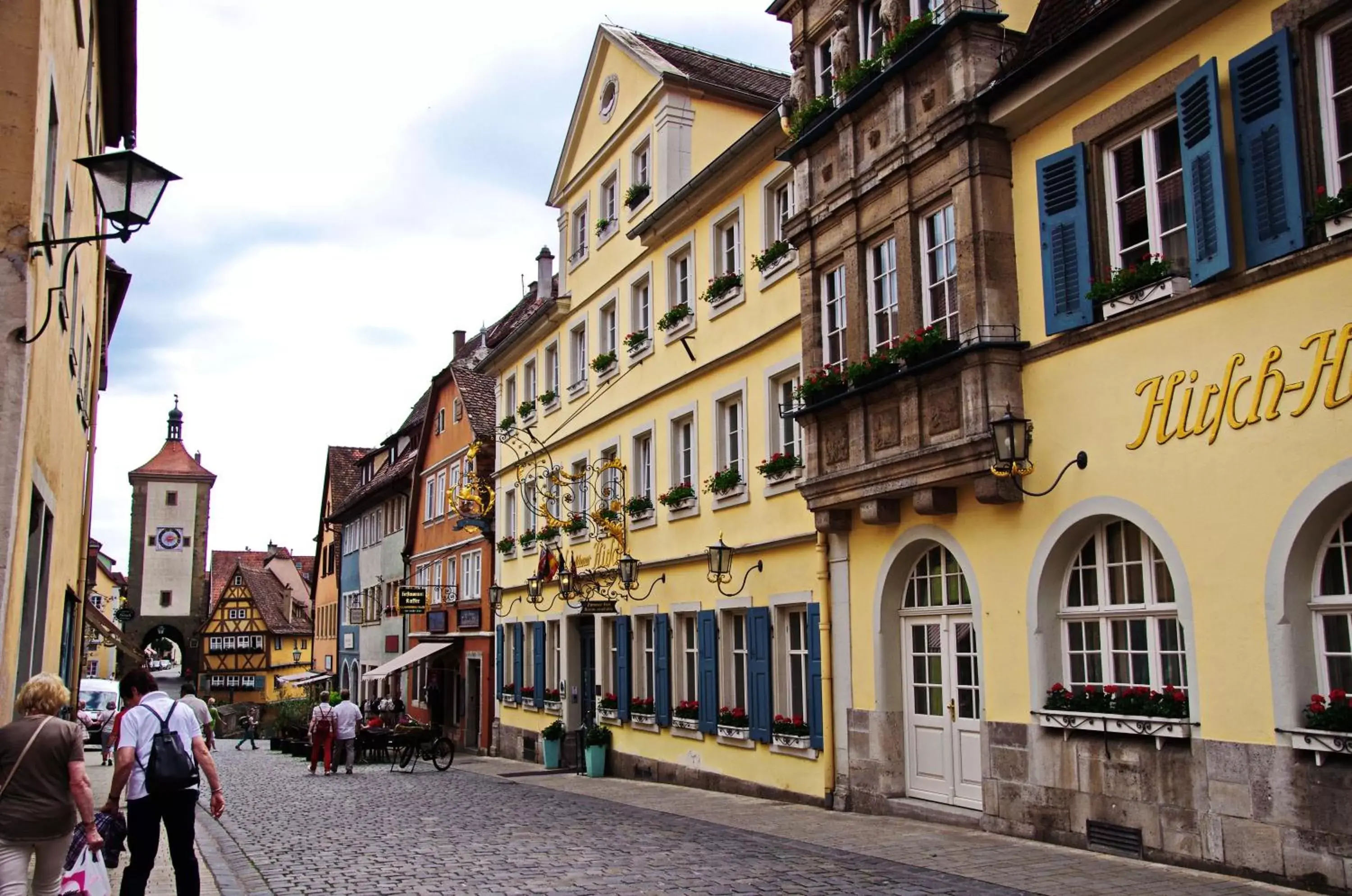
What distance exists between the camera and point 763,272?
18.7m

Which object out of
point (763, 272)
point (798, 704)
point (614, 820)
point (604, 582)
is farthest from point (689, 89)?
point (614, 820)

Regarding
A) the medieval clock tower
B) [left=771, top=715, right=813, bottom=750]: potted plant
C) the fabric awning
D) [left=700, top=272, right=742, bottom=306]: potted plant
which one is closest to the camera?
[left=771, top=715, right=813, bottom=750]: potted plant

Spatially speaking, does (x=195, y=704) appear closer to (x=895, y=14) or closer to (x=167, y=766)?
(x=167, y=766)

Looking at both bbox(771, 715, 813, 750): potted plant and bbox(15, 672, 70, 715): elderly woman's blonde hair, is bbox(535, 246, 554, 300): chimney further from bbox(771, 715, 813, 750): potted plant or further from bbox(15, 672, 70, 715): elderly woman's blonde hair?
bbox(15, 672, 70, 715): elderly woman's blonde hair

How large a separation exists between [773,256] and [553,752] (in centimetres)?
1265

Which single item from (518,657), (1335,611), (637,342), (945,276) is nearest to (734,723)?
(637,342)

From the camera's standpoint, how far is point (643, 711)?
22.2 metres

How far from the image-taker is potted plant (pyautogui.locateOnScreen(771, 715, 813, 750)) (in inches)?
658

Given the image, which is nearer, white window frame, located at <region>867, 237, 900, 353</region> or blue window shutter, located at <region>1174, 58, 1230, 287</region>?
blue window shutter, located at <region>1174, 58, 1230, 287</region>

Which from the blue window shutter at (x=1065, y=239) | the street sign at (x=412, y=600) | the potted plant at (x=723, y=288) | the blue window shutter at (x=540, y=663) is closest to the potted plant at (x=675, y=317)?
the potted plant at (x=723, y=288)

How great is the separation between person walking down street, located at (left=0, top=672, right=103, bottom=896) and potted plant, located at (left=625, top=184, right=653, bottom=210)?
57.3 feet

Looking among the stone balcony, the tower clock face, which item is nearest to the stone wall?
the stone balcony

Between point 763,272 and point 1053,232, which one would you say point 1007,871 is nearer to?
point 1053,232

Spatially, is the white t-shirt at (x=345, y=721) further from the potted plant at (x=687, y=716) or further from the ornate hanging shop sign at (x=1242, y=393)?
the ornate hanging shop sign at (x=1242, y=393)
